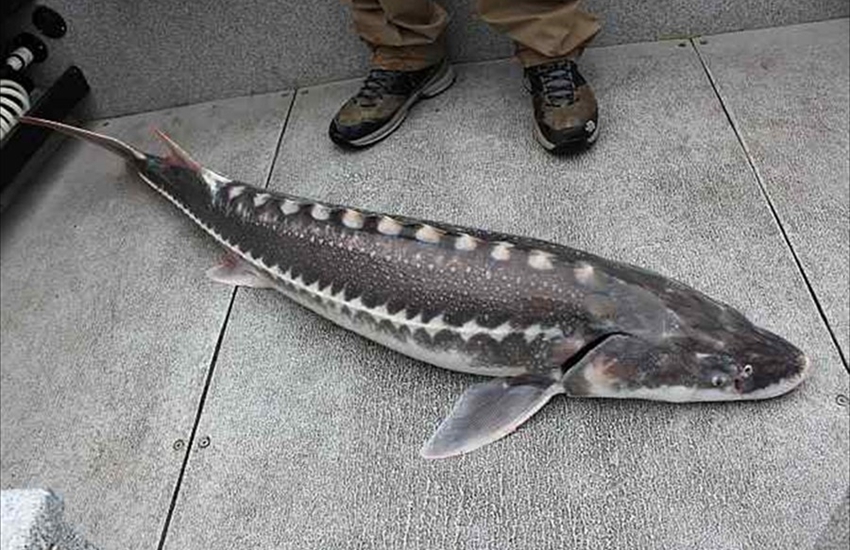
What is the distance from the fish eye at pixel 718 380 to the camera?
1393 mm

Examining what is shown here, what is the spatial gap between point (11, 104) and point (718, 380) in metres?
2.14

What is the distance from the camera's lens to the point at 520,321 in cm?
145

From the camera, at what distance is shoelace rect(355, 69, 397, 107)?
7.53 feet

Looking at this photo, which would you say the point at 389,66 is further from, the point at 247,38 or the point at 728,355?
the point at 728,355

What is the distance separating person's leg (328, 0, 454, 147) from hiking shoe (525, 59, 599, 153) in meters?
0.35

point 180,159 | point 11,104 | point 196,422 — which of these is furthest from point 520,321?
point 11,104

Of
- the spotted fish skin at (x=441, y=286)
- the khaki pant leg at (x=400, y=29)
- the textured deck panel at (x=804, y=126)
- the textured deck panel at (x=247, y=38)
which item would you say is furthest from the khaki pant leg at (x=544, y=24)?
the spotted fish skin at (x=441, y=286)

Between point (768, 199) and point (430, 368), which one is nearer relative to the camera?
point (430, 368)

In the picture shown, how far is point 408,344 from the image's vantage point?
158cm

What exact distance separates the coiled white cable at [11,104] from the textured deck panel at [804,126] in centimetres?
207

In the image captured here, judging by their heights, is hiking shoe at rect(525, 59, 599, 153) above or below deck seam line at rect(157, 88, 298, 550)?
below

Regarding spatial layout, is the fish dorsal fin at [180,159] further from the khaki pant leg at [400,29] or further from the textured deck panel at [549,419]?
the khaki pant leg at [400,29]

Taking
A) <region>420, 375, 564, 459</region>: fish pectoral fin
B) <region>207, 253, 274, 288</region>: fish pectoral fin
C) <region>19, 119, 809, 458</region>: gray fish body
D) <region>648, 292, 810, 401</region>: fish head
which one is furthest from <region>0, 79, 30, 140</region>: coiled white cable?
<region>648, 292, 810, 401</region>: fish head

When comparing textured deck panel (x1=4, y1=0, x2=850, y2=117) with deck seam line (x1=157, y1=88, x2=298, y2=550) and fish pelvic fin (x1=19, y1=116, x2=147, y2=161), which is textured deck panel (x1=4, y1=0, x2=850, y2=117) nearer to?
fish pelvic fin (x1=19, y1=116, x2=147, y2=161)
